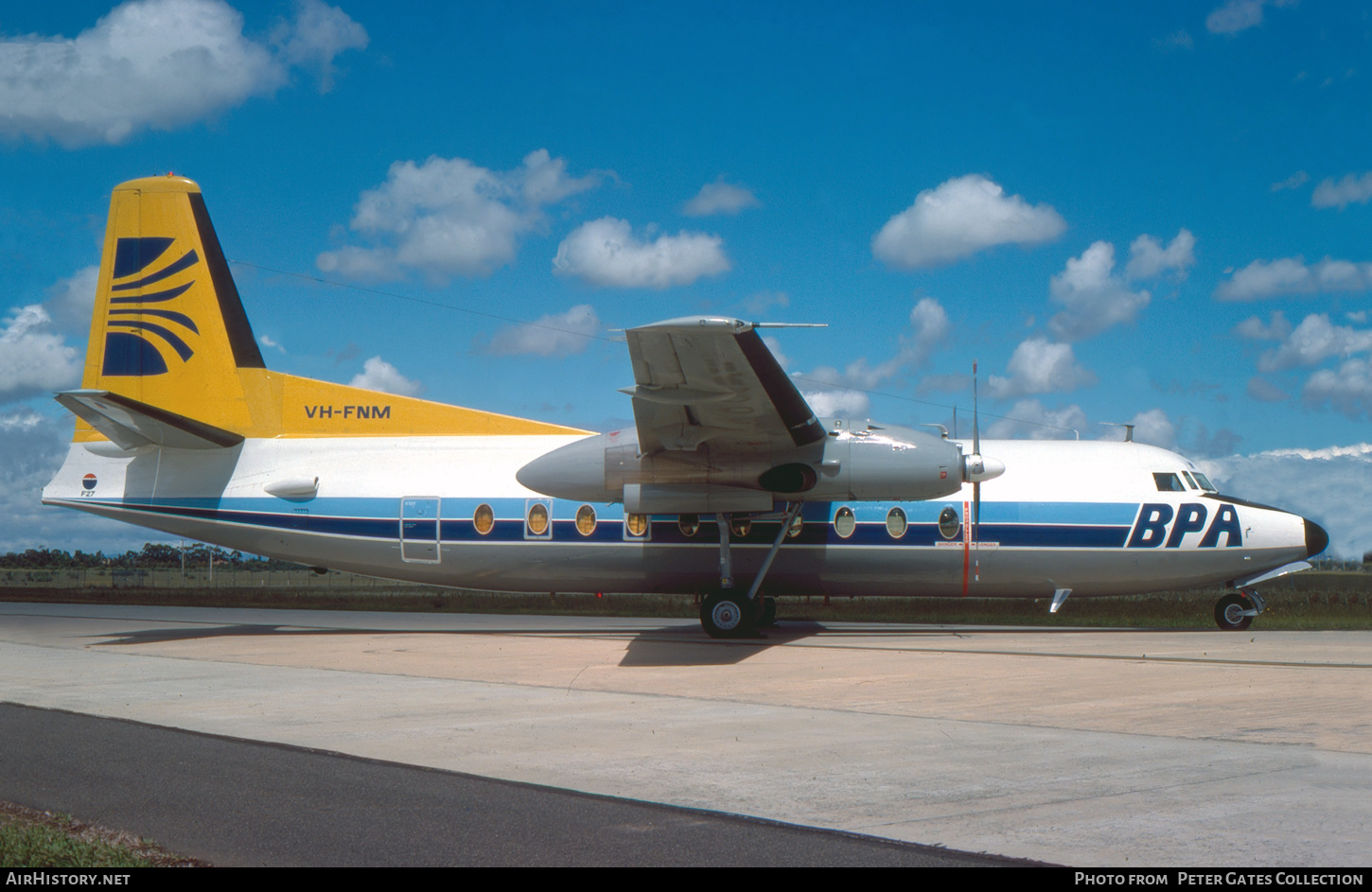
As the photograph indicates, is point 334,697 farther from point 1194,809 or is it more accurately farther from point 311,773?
point 1194,809

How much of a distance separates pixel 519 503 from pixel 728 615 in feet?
15.1

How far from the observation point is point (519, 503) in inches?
755

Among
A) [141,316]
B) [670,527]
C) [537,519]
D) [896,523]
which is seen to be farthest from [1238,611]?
[141,316]

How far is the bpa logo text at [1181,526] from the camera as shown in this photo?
18609 mm

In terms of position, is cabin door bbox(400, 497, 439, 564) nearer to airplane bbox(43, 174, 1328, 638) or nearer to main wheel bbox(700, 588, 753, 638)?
airplane bbox(43, 174, 1328, 638)

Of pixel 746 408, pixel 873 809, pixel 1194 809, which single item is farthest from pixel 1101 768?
pixel 746 408

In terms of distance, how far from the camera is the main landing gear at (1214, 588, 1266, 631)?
63.8 feet

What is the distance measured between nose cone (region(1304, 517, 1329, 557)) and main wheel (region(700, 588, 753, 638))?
10.7 meters

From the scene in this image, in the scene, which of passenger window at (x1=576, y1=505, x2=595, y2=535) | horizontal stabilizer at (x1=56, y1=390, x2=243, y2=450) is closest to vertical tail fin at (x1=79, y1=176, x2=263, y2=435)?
horizontal stabilizer at (x1=56, y1=390, x2=243, y2=450)

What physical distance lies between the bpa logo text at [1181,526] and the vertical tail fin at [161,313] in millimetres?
17165

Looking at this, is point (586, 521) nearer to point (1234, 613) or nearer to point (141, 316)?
point (141, 316)

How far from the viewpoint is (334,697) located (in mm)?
11102

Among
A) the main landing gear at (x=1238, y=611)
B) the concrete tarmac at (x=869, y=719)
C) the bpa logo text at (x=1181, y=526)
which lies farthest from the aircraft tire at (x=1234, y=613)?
the bpa logo text at (x=1181, y=526)

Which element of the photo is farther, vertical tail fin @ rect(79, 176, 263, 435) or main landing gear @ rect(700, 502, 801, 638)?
vertical tail fin @ rect(79, 176, 263, 435)
